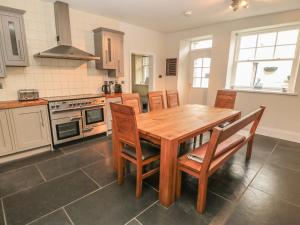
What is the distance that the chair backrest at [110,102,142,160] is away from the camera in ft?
5.36

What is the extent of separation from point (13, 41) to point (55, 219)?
8.71ft

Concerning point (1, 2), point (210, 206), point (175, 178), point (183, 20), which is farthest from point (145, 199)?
point (183, 20)

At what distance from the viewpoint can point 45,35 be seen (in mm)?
3100

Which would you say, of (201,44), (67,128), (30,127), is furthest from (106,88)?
(201,44)

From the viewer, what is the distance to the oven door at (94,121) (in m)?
3.31

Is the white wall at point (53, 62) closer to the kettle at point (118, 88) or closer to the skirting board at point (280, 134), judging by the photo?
the kettle at point (118, 88)

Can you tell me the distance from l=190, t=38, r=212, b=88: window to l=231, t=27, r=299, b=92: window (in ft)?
2.50

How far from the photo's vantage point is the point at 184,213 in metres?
1.63

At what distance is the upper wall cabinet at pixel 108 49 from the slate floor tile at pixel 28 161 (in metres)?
1.99

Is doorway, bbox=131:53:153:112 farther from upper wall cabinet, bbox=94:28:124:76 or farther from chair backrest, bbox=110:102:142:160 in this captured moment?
chair backrest, bbox=110:102:142:160

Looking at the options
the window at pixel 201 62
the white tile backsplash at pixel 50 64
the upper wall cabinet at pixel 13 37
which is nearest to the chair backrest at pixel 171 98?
the white tile backsplash at pixel 50 64

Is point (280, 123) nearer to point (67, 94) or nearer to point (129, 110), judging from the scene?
point (129, 110)

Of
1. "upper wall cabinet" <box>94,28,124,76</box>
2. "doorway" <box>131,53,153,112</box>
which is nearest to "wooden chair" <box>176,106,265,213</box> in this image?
"upper wall cabinet" <box>94,28,124,76</box>

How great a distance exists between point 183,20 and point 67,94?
314 cm
